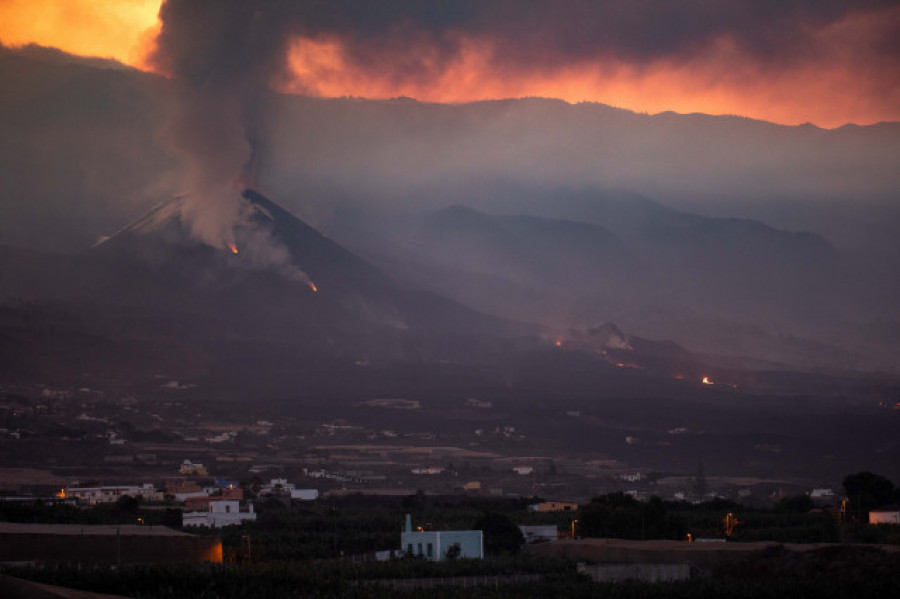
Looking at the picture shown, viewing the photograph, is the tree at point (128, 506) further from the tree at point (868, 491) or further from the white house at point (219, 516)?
the tree at point (868, 491)

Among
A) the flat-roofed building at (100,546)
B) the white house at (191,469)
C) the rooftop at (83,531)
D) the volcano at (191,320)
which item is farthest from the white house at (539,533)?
the volcano at (191,320)

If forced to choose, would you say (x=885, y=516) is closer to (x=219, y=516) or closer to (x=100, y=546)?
(x=219, y=516)

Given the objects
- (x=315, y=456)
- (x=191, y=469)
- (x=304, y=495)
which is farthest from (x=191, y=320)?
(x=304, y=495)

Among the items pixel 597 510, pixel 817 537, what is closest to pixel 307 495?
pixel 597 510

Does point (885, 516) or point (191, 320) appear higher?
point (191, 320)

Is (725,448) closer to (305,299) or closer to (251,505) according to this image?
(305,299)
